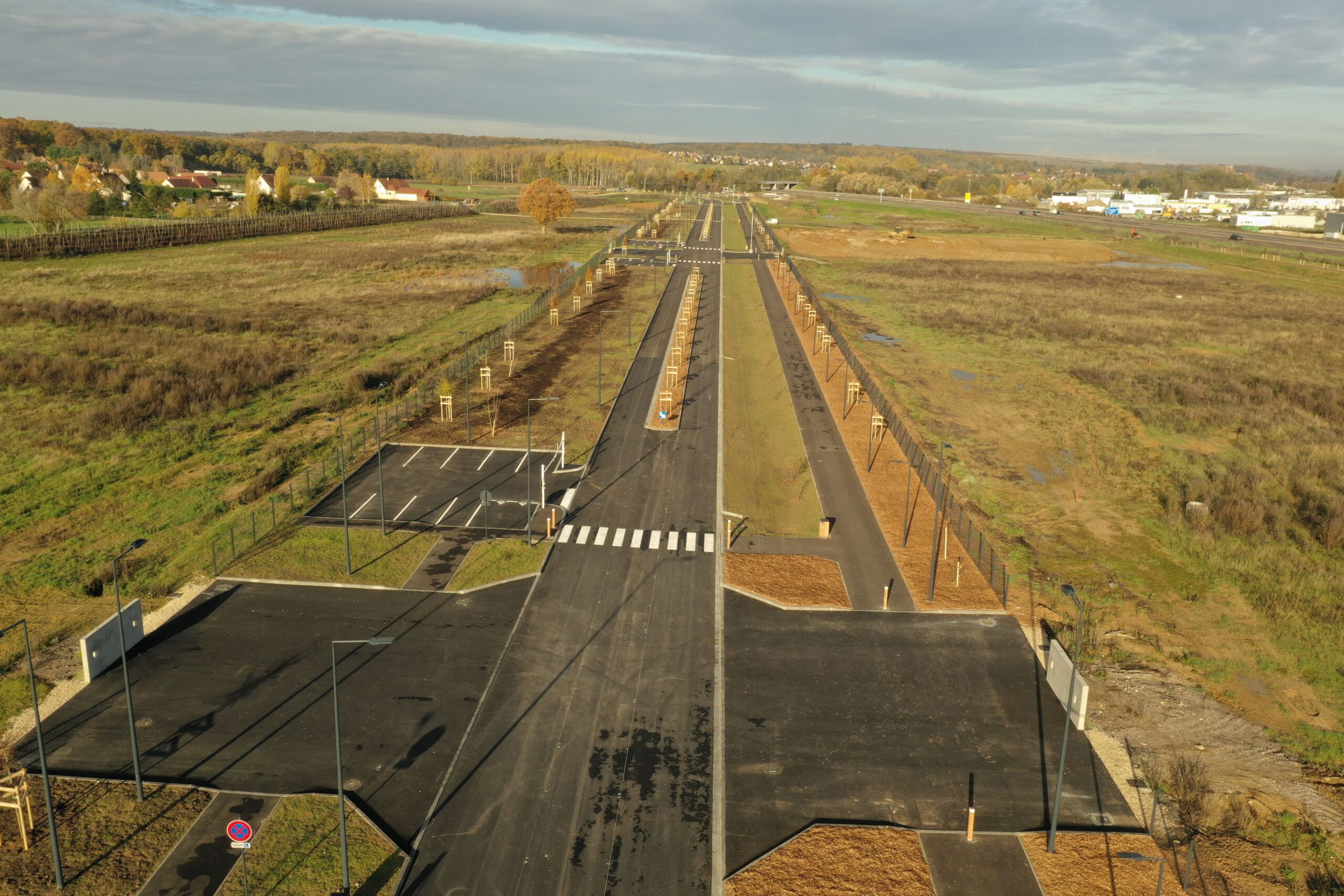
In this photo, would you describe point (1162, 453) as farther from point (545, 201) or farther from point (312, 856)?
point (545, 201)

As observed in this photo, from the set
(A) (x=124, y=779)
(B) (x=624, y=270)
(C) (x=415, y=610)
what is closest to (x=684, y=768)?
(C) (x=415, y=610)

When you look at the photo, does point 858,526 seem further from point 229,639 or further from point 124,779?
point 124,779

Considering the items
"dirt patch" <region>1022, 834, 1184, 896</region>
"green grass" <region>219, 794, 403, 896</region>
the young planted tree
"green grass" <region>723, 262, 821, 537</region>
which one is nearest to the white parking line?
"green grass" <region>723, 262, 821, 537</region>

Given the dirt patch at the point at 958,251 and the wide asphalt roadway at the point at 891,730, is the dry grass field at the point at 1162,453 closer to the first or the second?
the wide asphalt roadway at the point at 891,730

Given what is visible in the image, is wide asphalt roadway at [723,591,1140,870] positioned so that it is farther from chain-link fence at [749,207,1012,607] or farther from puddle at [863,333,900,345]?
puddle at [863,333,900,345]

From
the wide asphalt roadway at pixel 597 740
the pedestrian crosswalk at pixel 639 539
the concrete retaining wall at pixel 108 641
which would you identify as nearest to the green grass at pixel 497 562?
the wide asphalt roadway at pixel 597 740
